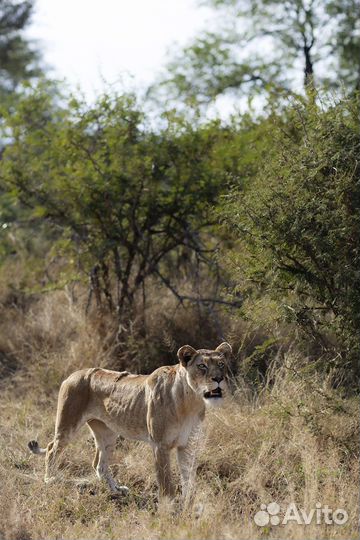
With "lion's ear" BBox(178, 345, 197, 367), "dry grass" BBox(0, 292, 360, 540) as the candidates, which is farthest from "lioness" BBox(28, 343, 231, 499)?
"dry grass" BBox(0, 292, 360, 540)

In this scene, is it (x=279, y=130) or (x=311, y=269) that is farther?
(x=279, y=130)

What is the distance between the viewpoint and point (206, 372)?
6516 millimetres

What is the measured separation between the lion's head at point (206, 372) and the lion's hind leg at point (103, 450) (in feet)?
4.56

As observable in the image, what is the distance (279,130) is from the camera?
28.3 ft

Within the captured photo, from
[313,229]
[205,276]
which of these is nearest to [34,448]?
[313,229]

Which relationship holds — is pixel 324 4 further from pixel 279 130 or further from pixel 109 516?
pixel 109 516

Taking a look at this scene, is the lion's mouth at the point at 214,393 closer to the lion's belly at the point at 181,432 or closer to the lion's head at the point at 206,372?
the lion's head at the point at 206,372

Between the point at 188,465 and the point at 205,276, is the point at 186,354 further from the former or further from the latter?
the point at 205,276

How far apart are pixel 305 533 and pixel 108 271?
22.2 feet

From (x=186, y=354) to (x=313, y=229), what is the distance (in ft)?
5.52

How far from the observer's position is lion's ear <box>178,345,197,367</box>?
661 centimetres

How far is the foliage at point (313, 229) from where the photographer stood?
7195 millimetres

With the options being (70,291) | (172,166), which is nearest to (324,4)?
(172,166)

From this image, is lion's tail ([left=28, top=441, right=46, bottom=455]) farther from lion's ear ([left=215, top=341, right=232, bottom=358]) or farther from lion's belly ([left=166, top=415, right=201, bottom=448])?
lion's ear ([left=215, top=341, right=232, bottom=358])
